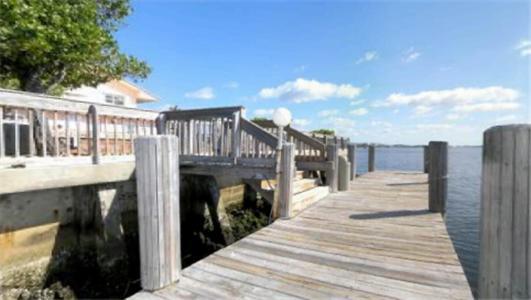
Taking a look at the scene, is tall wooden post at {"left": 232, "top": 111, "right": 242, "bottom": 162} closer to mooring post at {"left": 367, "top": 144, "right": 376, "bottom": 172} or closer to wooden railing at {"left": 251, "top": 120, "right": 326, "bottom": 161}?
wooden railing at {"left": 251, "top": 120, "right": 326, "bottom": 161}

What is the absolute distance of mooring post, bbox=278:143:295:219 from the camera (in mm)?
4852

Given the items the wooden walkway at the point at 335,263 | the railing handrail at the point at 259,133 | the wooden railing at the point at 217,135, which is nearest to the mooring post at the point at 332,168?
the wooden railing at the point at 217,135

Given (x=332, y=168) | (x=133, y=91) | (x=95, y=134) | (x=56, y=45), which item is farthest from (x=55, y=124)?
(x=133, y=91)

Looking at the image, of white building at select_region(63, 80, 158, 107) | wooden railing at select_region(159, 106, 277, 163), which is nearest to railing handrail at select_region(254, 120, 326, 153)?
wooden railing at select_region(159, 106, 277, 163)

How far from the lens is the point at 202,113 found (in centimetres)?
673

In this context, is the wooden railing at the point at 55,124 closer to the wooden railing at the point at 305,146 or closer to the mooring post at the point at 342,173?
the wooden railing at the point at 305,146

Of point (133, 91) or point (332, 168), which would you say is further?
point (133, 91)

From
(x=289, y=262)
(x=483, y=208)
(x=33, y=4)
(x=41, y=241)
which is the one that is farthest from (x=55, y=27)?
(x=483, y=208)

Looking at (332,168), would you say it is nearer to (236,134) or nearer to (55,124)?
(236,134)

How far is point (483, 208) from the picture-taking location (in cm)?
161

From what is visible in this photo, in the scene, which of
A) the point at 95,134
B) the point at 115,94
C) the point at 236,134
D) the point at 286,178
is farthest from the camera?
the point at 115,94

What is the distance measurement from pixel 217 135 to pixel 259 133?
3.68 ft

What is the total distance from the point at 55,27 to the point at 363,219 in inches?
301

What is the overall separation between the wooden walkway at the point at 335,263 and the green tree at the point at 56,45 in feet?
20.2
